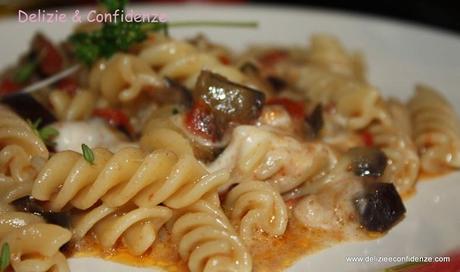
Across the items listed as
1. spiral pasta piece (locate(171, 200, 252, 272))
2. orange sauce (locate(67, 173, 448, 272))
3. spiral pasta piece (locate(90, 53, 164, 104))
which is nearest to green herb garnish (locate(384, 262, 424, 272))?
orange sauce (locate(67, 173, 448, 272))

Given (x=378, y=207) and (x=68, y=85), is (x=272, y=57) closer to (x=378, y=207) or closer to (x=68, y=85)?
(x=68, y=85)

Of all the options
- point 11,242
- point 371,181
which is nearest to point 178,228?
point 11,242

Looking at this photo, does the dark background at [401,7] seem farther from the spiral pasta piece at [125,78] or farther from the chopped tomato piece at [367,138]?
the chopped tomato piece at [367,138]

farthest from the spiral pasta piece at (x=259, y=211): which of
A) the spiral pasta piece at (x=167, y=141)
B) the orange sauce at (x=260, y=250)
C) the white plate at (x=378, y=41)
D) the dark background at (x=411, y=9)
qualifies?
the dark background at (x=411, y=9)

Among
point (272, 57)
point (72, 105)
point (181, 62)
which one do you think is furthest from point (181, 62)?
point (272, 57)

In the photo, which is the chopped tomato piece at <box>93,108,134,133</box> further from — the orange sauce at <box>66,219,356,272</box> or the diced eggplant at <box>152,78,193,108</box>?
the orange sauce at <box>66,219,356,272</box>

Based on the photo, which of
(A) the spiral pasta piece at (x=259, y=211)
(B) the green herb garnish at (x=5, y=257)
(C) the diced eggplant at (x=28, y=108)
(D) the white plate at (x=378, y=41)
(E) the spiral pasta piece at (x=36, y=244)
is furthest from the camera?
(D) the white plate at (x=378, y=41)
